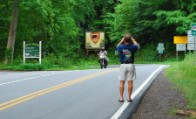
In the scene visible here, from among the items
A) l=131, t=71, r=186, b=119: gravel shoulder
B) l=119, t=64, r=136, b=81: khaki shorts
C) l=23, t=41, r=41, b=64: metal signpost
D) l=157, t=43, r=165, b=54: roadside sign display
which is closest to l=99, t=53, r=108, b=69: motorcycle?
l=23, t=41, r=41, b=64: metal signpost

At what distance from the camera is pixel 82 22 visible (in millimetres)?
73438

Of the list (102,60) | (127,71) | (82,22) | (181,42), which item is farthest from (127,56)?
(82,22)

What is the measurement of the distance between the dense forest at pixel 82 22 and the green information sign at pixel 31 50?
5.33ft

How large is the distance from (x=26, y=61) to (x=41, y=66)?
3.10 m

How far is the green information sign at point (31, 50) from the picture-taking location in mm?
34906

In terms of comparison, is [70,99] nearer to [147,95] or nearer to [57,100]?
[57,100]

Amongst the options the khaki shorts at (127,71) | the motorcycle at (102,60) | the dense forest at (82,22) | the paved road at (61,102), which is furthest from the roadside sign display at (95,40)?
the khaki shorts at (127,71)

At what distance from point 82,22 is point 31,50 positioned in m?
39.0

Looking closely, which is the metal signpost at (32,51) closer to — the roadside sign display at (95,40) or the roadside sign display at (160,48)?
the roadside sign display at (160,48)

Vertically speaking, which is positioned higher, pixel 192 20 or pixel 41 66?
pixel 192 20

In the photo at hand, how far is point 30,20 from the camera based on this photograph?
40594mm

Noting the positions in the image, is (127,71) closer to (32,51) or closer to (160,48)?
(32,51)

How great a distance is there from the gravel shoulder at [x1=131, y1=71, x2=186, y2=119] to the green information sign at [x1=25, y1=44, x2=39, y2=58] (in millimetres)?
20512

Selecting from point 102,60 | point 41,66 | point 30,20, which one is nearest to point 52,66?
point 41,66
